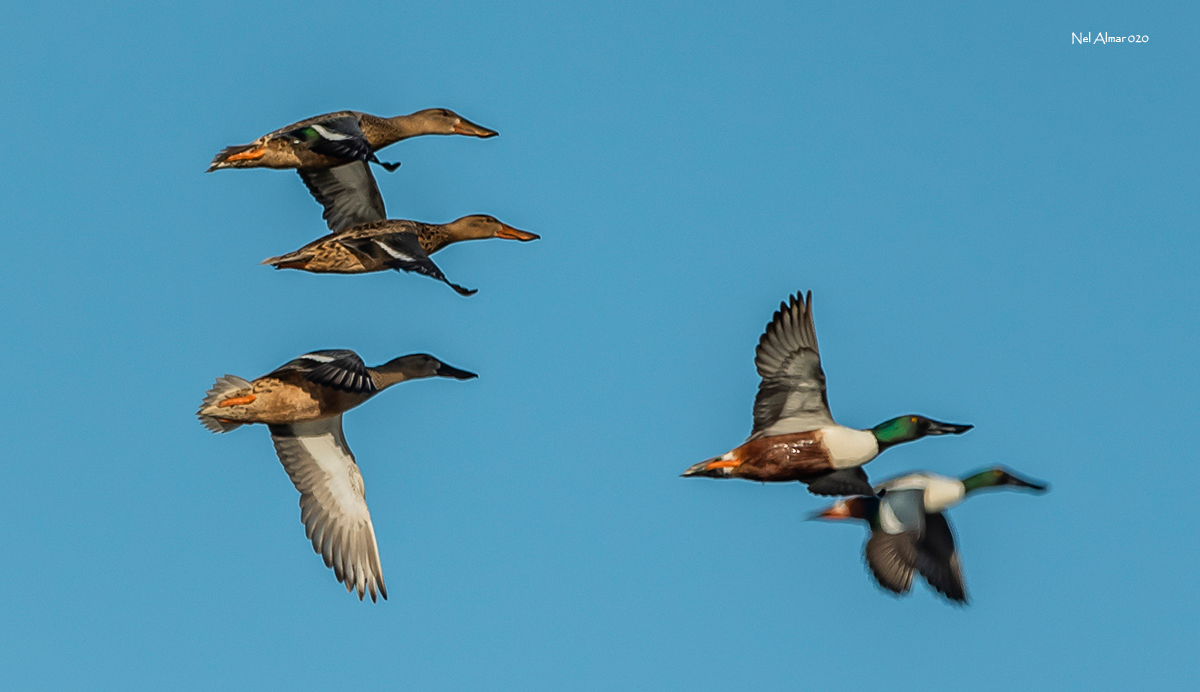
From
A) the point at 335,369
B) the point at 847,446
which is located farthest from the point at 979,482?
the point at 335,369

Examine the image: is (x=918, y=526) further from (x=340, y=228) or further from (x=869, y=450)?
(x=340, y=228)

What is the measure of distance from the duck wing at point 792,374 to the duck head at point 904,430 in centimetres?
51

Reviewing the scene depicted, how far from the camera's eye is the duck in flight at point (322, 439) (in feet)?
60.2

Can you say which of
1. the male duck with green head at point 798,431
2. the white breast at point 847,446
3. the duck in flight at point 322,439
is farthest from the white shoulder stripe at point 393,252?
the white breast at point 847,446

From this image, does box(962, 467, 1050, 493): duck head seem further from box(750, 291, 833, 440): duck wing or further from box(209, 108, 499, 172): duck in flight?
box(209, 108, 499, 172): duck in flight

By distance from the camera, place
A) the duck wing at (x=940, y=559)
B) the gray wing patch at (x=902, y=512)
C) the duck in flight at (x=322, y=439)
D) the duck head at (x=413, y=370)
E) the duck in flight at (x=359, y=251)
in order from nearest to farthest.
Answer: the duck in flight at (x=322, y=439)
the duck in flight at (x=359, y=251)
the duck head at (x=413, y=370)
the duck wing at (x=940, y=559)
the gray wing patch at (x=902, y=512)

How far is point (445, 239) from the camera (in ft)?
68.8

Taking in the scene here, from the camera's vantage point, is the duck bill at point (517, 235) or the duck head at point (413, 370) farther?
the duck bill at point (517, 235)

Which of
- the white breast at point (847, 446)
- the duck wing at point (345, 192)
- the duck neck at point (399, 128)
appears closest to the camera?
the white breast at point (847, 446)

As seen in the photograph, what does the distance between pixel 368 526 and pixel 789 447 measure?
4467 millimetres

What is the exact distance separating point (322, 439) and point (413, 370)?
1.21 meters

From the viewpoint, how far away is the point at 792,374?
711 inches

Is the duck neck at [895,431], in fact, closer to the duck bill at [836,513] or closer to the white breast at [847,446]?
the white breast at [847,446]

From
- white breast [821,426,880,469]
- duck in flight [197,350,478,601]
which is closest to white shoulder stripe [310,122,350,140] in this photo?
duck in flight [197,350,478,601]
